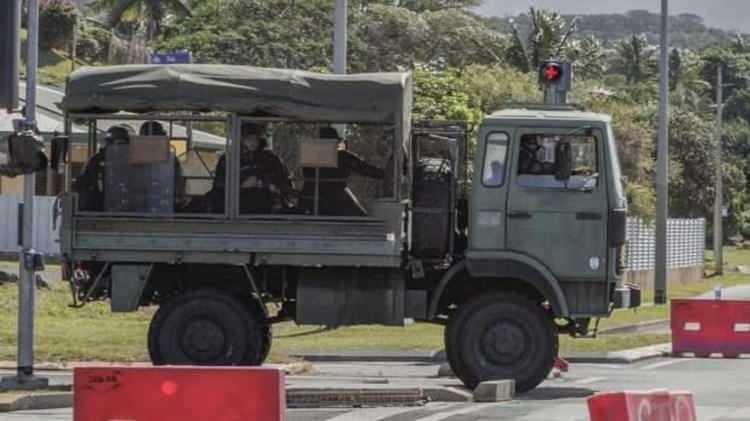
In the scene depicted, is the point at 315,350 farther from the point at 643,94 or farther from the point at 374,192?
the point at 643,94

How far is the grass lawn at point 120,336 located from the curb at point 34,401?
4371mm

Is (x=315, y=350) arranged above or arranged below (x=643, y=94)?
below

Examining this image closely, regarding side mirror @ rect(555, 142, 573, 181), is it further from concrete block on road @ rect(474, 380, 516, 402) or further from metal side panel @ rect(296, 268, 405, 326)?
concrete block on road @ rect(474, 380, 516, 402)

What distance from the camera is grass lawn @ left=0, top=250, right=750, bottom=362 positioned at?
21.5m

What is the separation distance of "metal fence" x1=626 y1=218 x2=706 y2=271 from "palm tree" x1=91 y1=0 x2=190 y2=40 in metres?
24.3

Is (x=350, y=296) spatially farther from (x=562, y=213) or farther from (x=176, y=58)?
(x=176, y=58)

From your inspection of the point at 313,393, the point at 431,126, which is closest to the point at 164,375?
the point at 313,393

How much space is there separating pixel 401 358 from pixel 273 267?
6.96 meters

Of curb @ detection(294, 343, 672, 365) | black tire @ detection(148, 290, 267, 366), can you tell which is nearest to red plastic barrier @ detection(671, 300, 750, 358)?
curb @ detection(294, 343, 672, 365)

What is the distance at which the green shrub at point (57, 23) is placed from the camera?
71.5 meters

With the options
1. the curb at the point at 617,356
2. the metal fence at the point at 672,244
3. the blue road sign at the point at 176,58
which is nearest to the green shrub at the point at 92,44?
the metal fence at the point at 672,244

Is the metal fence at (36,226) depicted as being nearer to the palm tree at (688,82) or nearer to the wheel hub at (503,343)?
the wheel hub at (503,343)

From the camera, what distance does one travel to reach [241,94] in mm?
17203

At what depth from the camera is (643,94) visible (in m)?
94.8
